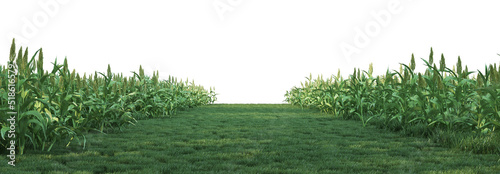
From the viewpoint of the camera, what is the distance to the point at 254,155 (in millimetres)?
4812

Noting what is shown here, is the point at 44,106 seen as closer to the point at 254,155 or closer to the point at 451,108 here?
the point at 254,155

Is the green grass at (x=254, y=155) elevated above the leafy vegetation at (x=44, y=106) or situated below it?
below

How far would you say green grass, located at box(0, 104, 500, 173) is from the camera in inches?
160

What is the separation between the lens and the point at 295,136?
6.62 meters

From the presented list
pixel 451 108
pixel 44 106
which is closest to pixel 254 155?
pixel 44 106

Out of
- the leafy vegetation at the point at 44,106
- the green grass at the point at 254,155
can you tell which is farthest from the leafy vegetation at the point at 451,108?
the leafy vegetation at the point at 44,106

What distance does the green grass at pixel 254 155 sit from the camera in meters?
4.06

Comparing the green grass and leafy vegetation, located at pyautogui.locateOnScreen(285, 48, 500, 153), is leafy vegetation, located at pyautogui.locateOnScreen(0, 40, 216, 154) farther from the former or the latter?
leafy vegetation, located at pyautogui.locateOnScreen(285, 48, 500, 153)

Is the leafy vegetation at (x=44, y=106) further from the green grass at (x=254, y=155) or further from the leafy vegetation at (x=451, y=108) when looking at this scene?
the leafy vegetation at (x=451, y=108)

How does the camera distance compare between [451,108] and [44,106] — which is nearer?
[44,106]

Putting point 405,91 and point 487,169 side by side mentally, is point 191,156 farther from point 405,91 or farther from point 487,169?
point 405,91

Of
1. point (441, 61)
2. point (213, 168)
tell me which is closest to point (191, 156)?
point (213, 168)

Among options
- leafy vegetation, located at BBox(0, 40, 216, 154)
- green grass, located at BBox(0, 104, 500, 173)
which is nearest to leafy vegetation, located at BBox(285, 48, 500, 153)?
green grass, located at BBox(0, 104, 500, 173)

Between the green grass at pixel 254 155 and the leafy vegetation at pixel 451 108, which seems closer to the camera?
the green grass at pixel 254 155
